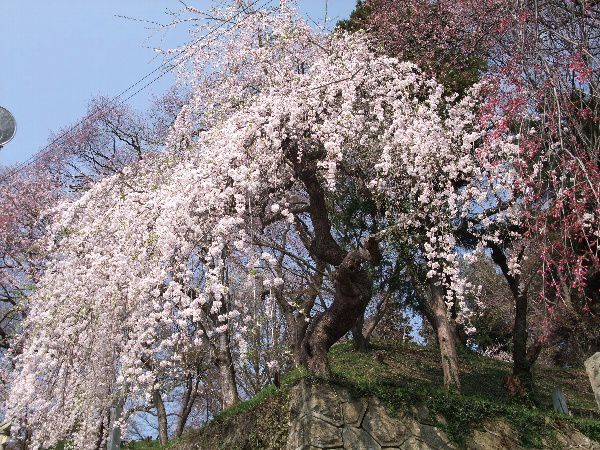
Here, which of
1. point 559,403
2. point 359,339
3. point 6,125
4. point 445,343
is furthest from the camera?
point 359,339

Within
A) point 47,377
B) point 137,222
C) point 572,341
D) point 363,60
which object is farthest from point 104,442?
point 572,341

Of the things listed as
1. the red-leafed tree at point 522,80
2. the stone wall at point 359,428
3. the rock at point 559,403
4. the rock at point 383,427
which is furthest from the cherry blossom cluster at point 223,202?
the rock at point 559,403

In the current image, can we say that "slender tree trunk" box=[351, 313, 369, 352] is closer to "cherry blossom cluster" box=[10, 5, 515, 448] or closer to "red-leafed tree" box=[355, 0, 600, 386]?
"red-leafed tree" box=[355, 0, 600, 386]

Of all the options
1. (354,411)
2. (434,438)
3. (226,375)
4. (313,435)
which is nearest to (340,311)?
(354,411)

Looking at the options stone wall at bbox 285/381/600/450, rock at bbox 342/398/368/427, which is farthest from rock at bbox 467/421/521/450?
rock at bbox 342/398/368/427

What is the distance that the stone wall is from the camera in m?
6.81

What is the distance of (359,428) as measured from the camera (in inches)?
275

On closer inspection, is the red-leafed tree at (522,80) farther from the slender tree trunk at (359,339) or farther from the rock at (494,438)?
the slender tree trunk at (359,339)

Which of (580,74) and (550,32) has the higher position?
(550,32)

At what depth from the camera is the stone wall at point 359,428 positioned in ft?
22.3

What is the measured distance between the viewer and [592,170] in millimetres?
5363

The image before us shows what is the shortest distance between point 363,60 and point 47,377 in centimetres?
664

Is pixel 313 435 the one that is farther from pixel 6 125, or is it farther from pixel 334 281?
pixel 6 125

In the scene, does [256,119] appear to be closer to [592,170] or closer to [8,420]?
[592,170]
